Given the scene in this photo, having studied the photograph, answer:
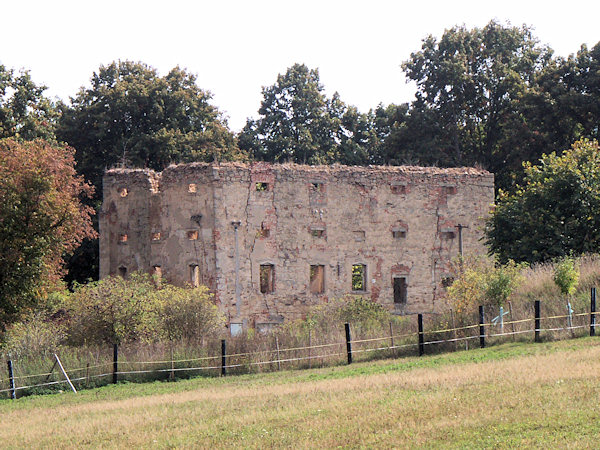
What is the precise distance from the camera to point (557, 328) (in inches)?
1054

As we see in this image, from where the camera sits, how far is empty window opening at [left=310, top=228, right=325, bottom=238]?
39.2m

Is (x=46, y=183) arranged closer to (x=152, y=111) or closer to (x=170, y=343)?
(x=170, y=343)

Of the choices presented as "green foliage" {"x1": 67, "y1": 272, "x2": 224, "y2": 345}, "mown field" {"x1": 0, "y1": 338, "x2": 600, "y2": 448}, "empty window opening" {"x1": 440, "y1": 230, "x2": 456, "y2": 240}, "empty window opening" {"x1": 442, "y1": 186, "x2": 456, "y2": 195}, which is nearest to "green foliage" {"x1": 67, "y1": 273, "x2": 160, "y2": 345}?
"green foliage" {"x1": 67, "y1": 272, "x2": 224, "y2": 345}

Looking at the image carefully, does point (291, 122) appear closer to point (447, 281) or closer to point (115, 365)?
point (447, 281)

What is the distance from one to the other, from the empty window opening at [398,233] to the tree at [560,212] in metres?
5.53

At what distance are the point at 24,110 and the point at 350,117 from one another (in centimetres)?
2165

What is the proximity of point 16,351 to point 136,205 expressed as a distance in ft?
47.6

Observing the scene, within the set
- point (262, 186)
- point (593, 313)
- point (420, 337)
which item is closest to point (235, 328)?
point (262, 186)

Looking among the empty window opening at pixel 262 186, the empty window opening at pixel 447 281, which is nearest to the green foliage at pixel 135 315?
the empty window opening at pixel 262 186

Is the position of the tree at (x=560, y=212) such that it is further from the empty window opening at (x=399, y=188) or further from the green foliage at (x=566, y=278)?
the empty window opening at (x=399, y=188)

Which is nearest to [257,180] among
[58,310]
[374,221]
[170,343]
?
[374,221]

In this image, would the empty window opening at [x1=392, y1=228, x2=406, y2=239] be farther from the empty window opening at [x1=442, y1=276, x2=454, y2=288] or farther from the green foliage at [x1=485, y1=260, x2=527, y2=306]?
the green foliage at [x1=485, y1=260, x2=527, y2=306]

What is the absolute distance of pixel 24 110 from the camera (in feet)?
145

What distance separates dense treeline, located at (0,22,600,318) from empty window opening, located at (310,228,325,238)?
7.10m
